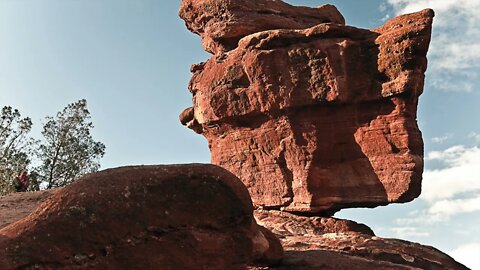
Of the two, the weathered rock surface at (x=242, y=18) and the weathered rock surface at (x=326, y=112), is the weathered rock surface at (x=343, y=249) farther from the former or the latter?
the weathered rock surface at (x=242, y=18)

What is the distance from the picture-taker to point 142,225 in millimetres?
13625

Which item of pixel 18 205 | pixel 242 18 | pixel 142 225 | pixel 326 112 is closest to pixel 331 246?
pixel 326 112

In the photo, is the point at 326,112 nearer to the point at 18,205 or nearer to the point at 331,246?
the point at 331,246

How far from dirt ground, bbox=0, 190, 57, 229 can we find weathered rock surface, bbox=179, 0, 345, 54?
13.5 meters

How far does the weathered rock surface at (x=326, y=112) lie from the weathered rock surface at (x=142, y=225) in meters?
11.3

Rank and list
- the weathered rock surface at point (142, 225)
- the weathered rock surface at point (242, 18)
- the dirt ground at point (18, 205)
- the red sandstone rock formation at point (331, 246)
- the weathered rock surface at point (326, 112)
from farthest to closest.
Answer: the weathered rock surface at point (242, 18) → the dirt ground at point (18, 205) → the weathered rock surface at point (326, 112) → the red sandstone rock formation at point (331, 246) → the weathered rock surface at point (142, 225)

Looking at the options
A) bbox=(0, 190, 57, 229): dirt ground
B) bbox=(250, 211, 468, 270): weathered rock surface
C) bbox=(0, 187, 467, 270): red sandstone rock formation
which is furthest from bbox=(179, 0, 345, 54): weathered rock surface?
bbox=(0, 190, 57, 229): dirt ground

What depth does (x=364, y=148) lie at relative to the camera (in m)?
25.4

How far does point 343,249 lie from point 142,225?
359 inches

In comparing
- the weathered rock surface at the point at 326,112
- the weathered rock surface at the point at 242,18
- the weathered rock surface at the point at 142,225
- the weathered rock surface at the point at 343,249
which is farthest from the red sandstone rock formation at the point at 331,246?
the weathered rock surface at the point at 242,18

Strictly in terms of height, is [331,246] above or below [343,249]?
above

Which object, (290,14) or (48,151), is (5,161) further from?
(290,14)

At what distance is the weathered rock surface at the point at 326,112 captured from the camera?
24.4 m

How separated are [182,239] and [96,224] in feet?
7.62
